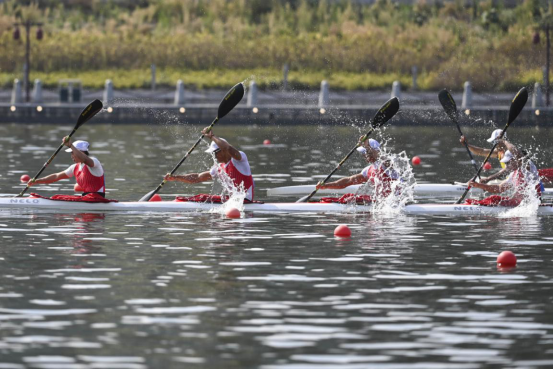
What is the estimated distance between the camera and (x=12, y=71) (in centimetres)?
6322

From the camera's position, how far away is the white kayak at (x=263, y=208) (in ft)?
73.9

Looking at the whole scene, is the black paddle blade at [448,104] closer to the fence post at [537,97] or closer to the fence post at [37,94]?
the fence post at [537,97]

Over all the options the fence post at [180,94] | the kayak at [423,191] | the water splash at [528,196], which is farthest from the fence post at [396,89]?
the water splash at [528,196]

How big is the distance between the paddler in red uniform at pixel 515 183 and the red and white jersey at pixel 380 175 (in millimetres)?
1315

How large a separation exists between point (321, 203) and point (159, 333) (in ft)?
34.3

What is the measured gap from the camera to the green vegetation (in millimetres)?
61594

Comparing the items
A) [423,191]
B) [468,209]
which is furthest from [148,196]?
[423,191]

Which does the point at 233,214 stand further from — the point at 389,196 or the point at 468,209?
the point at 468,209

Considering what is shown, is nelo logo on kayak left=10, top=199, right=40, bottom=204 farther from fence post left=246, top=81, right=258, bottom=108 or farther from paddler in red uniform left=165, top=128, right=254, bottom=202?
fence post left=246, top=81, right=258, bottom=108

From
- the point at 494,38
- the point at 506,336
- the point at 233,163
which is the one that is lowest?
the point at 506,336

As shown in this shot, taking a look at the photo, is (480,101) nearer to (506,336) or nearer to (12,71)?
(12,71)

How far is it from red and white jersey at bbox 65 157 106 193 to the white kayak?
0.30 m

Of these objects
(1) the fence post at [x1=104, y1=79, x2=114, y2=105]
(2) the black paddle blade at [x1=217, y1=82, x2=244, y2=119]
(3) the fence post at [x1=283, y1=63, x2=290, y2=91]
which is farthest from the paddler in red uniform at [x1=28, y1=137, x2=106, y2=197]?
(3) the fence post at [x1=283, y1=63, x2=290, y2=91]

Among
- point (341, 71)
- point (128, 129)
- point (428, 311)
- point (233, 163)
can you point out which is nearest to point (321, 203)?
point (233, 163)
